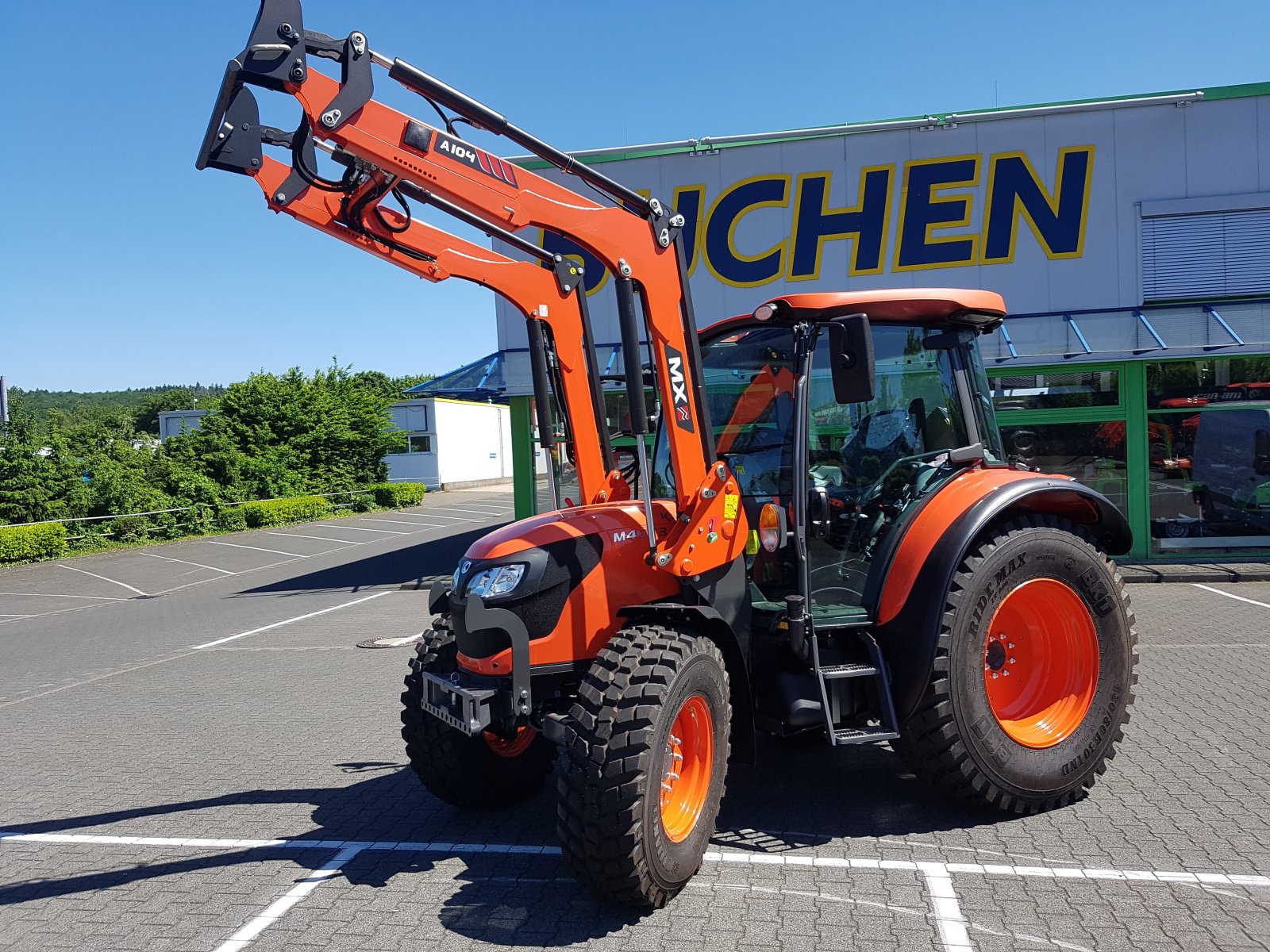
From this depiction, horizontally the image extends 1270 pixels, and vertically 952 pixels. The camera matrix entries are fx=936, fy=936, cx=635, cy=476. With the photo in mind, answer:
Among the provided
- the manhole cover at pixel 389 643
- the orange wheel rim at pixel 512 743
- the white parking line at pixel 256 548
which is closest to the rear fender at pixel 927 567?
the orange wheel rim at pixel 512 743

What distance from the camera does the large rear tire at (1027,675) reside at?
4.24 meters

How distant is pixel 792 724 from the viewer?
4152 mm

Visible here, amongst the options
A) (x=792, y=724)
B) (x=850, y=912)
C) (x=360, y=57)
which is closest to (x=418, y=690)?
(x=792, y=724)

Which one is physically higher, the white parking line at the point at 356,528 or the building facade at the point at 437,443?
the building facade at the point at 437,443

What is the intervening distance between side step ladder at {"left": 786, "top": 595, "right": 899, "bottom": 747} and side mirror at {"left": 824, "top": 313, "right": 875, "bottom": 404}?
949 mm

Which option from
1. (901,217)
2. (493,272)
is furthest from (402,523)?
(493,272)

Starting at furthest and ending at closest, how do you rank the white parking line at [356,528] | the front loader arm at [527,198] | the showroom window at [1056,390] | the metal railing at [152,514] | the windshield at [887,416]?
the white parking line at [356,528]
the metal railing at [152,514]
the showroom window at [1056,390]
the windshield at [887,416]
the front loader arm at [527,198]

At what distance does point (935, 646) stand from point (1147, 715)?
287 centimetres

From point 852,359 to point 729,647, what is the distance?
4.41ft

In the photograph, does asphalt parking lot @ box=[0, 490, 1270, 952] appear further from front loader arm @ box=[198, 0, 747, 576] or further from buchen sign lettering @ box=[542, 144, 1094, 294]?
buchen sign lettering @ box=[542, 144, 1094, 294]

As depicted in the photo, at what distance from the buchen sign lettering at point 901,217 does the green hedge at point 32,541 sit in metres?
13.7

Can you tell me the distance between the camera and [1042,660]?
4926mm

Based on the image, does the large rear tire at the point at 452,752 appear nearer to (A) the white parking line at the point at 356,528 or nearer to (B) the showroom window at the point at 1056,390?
(B) the showroom window at the point at 1056,390

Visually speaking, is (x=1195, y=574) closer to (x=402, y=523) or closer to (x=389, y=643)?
(x=389, y=643)
